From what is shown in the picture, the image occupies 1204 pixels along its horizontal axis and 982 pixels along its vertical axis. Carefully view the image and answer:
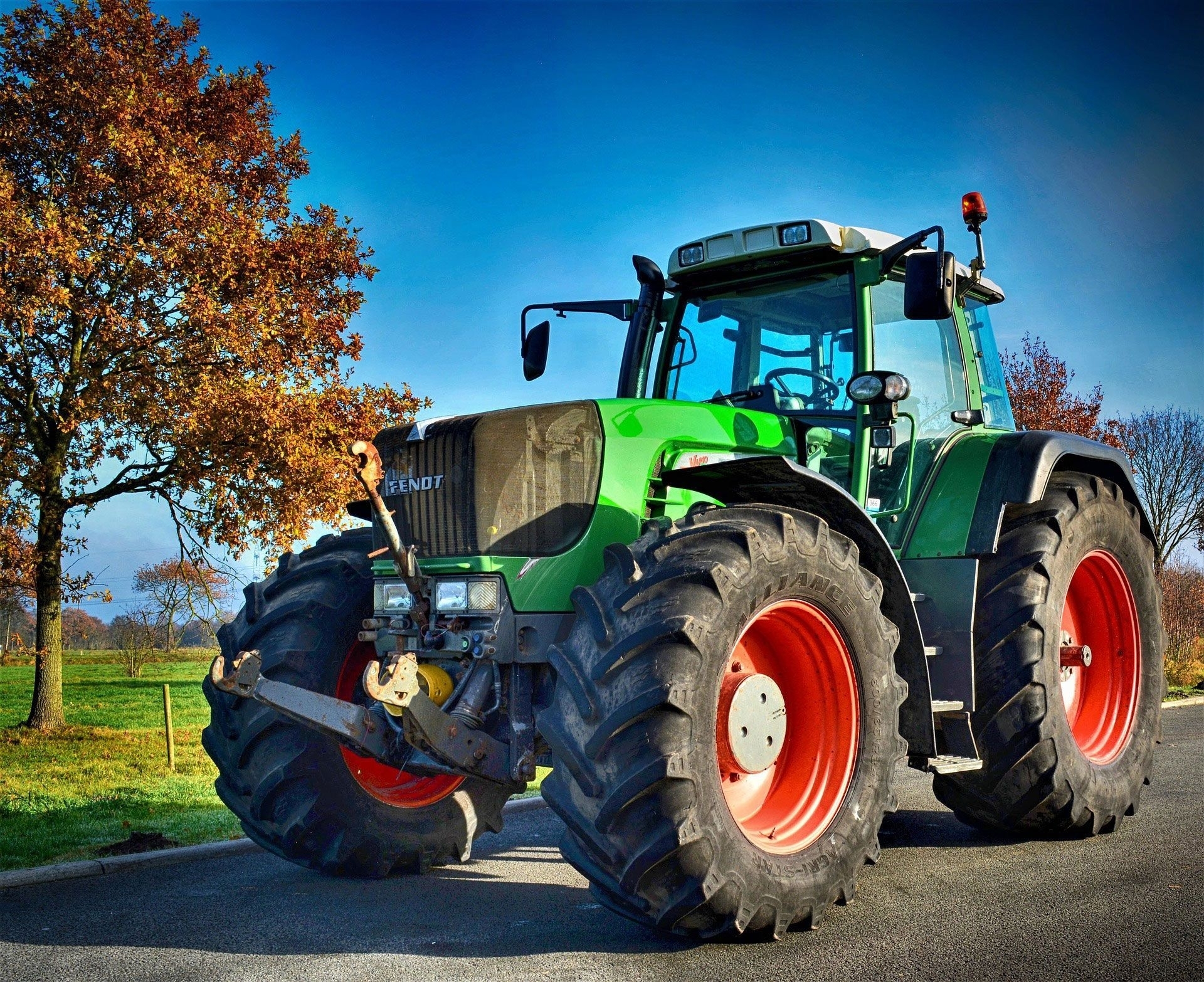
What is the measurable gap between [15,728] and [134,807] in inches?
243

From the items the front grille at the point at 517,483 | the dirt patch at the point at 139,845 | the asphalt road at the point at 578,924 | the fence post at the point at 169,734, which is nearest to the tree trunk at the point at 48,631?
the fence post at the point at 169,734

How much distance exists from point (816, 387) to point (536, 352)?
1550 mm

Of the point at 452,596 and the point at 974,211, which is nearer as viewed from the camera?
the point at 452,596

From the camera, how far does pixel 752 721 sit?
390 centimetres

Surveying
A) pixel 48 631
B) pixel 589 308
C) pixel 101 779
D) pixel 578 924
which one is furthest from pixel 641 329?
pixel 48 631

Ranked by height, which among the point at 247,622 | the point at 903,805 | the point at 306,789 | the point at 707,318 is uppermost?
the point at 707,318

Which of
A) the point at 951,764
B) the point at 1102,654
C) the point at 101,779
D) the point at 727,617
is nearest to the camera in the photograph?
the point at 727,617

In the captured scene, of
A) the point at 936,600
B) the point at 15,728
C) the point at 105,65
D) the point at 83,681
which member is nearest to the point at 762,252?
the point at 936,600

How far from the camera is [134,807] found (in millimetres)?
7699

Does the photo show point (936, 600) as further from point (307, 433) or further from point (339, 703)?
point (307, 433)

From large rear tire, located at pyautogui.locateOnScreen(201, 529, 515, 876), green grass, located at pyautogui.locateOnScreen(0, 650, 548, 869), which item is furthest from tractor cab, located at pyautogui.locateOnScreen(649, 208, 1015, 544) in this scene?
green grass, located at pyautogui.locateOnScreen(0, 650, 548, 869)

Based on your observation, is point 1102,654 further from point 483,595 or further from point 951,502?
point 483,595

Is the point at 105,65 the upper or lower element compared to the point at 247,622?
upper

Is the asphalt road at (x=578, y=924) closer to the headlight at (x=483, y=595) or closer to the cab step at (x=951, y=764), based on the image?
the cab step at (x=951, y=764)
